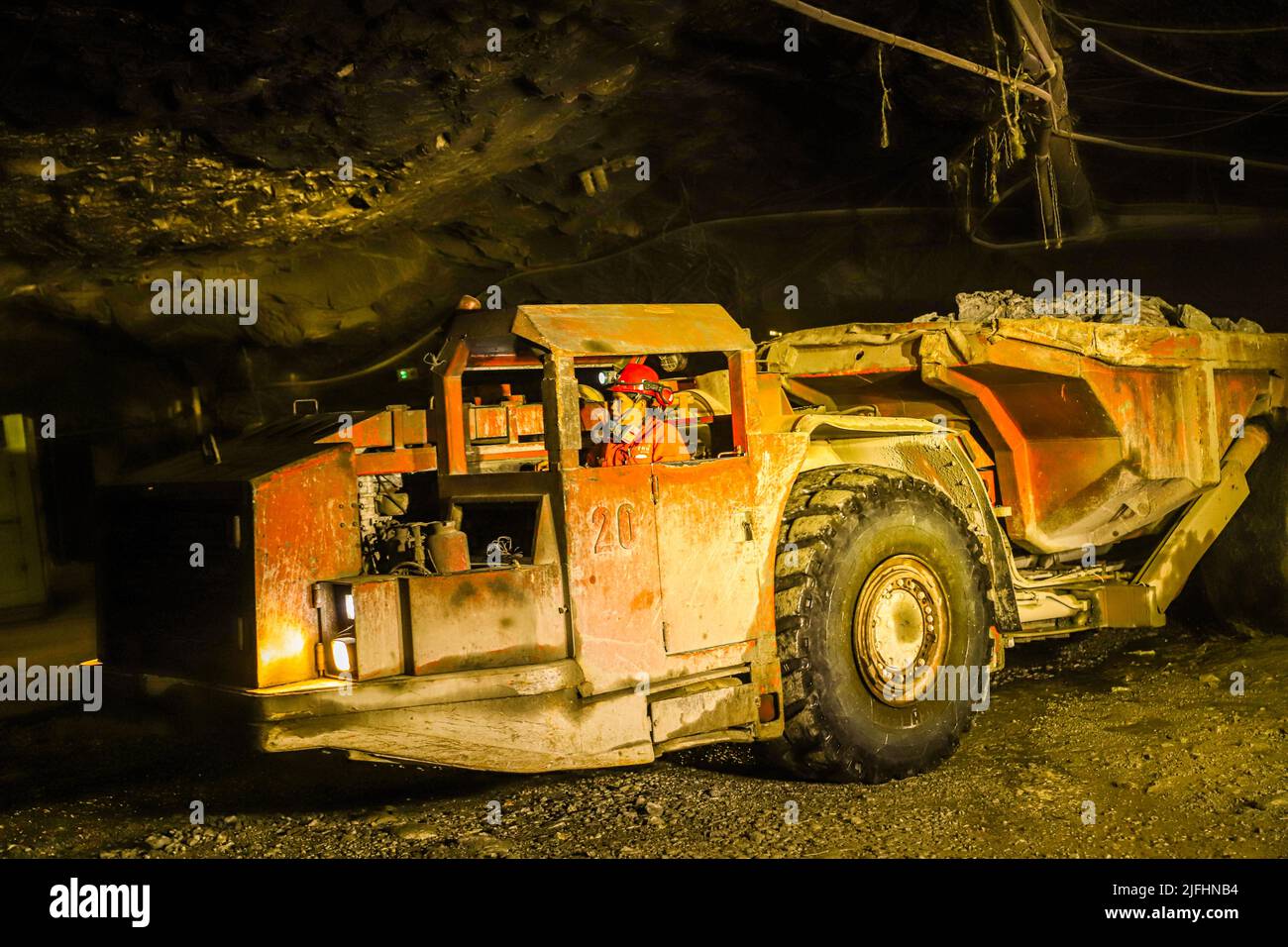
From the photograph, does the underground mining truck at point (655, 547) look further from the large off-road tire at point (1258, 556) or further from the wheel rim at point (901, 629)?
the large off-road tire at point (1258, 556)

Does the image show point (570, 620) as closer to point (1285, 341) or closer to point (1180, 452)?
point (1180, 452)

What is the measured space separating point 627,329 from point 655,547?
80 centimetres

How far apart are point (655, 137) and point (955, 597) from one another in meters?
6.10

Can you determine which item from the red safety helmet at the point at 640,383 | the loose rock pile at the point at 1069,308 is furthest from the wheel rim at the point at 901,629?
the loose rock pile at the point at 1069,308

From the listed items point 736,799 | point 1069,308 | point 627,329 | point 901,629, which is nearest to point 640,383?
point 627,329

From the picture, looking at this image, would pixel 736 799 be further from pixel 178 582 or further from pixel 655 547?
pixel 178 582

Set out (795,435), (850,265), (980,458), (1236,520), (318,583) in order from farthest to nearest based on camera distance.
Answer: (850,265)
(1236,520)
(980,458)
(795,435)
(318,583)

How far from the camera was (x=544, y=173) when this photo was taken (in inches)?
387

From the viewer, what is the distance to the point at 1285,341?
6.88 meters

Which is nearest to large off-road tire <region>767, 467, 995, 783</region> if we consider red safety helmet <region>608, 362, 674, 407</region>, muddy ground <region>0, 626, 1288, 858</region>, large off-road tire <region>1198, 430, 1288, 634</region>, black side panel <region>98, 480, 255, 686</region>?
muddy ground <region>0, 626, 1288, 858</region>

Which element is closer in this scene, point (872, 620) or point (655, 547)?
point (655, 547)

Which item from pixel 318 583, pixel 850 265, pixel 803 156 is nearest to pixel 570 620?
pixel 318 583

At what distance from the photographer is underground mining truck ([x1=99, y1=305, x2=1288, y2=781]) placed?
3795 mm

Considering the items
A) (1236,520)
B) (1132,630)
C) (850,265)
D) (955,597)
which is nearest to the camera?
(955,597)
